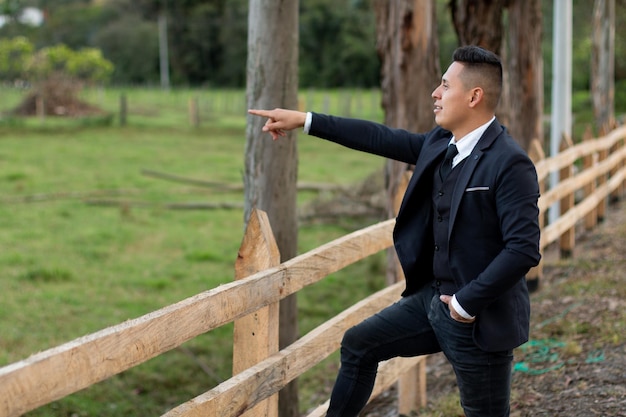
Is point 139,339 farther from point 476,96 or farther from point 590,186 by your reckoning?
point 590,186

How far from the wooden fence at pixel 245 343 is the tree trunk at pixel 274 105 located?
38.4 inches

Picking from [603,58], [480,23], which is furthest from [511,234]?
[603,58]

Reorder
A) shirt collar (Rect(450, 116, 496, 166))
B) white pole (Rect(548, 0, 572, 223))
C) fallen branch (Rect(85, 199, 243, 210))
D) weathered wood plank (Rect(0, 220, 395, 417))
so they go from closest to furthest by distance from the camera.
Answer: weathered wood plank (Rect(0, 220, 395, 417)), shirt collar (Rect(450, 116, 496, 166)), white pole (Rect(548, 0, 572, 223)), fallen branch (Rect(85, 199, 243, 210))

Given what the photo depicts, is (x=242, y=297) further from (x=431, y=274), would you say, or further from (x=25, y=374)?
(x=25, y=374)

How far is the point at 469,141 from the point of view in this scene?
3.22m

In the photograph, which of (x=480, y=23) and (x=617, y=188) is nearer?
(x=480, y=23)

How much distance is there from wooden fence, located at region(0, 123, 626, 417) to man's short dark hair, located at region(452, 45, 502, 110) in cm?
95

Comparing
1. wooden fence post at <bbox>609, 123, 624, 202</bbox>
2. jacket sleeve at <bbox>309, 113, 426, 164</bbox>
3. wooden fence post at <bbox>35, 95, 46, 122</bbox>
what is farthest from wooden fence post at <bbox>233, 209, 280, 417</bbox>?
wooden fence post at <bbox>35, 95, 46, 122</bbox>

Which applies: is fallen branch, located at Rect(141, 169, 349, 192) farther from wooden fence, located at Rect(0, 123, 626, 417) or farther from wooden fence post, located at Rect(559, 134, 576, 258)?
wooden fence, located at Rect(0, 123, 626, 417)

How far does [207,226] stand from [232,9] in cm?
5406

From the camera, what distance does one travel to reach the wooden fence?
2.35 meters

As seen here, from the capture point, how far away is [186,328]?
2918 mm

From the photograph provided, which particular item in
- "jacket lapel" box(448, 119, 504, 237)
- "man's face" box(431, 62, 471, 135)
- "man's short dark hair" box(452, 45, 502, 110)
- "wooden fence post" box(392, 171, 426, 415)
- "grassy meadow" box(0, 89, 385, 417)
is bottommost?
"grassy meadow" box(0, 89, 385, 417)

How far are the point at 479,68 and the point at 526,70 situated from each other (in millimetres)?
9819
